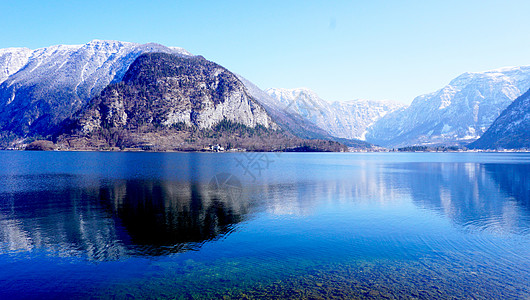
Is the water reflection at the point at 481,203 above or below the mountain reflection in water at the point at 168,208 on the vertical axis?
below

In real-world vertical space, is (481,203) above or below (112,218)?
below

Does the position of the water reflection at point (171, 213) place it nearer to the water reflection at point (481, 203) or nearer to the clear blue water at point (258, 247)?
the clear blue water at point (258, 247)

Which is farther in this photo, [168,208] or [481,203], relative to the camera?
[481,203]

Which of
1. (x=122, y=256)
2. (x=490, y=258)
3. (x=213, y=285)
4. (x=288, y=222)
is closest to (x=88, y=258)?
(x=122, y=256)

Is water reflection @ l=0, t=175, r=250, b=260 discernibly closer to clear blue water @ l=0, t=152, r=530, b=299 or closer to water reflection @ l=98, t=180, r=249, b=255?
water reflection @ l=98, t=180, r=249, b=255

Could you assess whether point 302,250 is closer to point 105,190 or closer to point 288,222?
point 288,222

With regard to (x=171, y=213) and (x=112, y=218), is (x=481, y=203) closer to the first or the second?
(x=171, y=213)

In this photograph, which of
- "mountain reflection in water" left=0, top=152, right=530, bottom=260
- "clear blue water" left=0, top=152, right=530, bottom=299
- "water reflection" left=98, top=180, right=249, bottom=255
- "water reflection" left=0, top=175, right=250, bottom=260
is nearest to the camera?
"clear blue water" left=0, top=152, right=530, bottom=299

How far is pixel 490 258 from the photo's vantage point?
26344 mm

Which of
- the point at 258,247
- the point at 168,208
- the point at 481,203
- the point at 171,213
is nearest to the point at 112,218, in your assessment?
the point at 171,213

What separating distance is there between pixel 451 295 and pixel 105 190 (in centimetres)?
5955

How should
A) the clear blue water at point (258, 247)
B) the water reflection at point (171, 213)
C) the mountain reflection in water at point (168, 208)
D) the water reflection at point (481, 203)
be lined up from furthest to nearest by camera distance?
the water reflection at point (481, 203)
the water reflection at point (171, 213)
the mountain reflection in water at point (168, 208)
the clear blue water at point (258, 247)

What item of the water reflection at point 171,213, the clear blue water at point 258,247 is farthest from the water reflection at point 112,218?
the clear blue water at point 258,247

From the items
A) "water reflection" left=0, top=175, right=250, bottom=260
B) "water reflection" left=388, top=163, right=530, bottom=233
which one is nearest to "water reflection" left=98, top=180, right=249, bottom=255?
"water reflection" left=0, top=175, right=250, bottom=260
